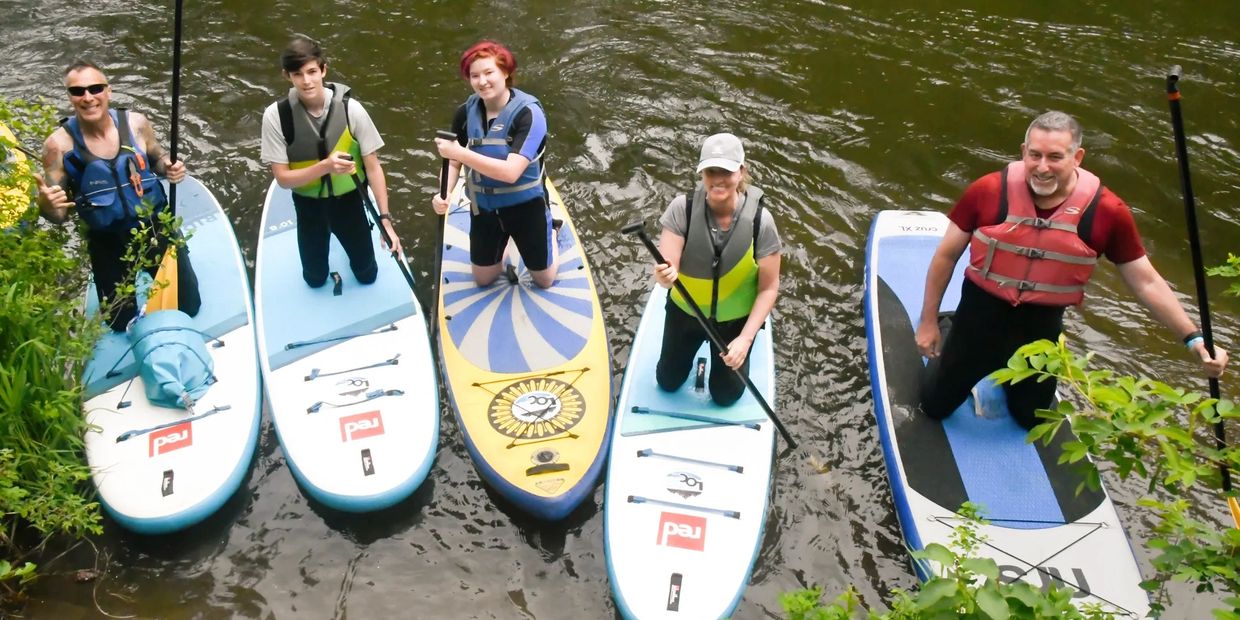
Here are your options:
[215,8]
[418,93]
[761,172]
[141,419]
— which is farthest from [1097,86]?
[215,8]

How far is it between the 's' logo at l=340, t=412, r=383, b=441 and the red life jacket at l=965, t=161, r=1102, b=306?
3.17m

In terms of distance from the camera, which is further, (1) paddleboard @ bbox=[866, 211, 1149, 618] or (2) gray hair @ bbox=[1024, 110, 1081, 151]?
(1) paddleboard @ bbox=[866, 211, 1149, 618]

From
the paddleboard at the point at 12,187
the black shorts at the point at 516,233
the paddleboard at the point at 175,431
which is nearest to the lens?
the paddleboard at the point at 12,187

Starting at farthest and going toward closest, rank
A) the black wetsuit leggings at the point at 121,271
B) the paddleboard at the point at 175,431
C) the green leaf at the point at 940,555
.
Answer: the black wetsuit leggings at the point at 121,271 → the paddleboard at the point at 175,431 → the green leaf at the point at 940,555

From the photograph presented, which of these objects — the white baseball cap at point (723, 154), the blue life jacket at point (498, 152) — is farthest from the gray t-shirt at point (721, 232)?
the blue life jacket at point (498, 152)

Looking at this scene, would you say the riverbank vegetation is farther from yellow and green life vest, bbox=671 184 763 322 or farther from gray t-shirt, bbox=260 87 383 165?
gray t-shirt, bbox=260 87 383 165

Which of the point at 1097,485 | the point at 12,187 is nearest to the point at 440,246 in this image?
the point at 12,187

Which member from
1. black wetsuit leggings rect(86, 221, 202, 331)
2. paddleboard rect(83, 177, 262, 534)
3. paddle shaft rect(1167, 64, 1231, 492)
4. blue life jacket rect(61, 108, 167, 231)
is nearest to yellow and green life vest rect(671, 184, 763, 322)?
paddle shaft rect(1167, 64, 1231, 492)

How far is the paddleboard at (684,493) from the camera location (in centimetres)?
401

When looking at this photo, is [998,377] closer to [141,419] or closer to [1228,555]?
[1228,555]

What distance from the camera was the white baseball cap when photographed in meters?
3.86

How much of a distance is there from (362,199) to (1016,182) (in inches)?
142

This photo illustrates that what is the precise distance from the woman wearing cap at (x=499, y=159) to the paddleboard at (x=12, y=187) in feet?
6.33

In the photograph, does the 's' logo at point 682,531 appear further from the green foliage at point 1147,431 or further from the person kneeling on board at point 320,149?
the person kneeling on board at point 320,149
